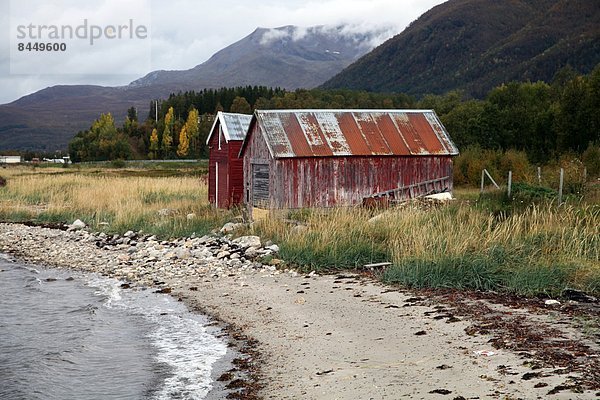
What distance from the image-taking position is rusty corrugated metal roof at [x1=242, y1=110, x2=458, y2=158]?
23.8 metres

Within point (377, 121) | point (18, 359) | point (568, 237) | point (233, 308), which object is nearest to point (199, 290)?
point (233, 308)

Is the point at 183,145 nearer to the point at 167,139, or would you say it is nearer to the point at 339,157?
the point at 167,139

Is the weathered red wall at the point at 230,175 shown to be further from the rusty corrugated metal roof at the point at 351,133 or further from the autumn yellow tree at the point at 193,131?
the autumn yellow tree at the point at 193,131

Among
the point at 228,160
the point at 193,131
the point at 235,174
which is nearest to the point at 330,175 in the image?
the point at 235,174

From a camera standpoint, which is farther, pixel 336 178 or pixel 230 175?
pixel 230 175

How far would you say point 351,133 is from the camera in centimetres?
2489

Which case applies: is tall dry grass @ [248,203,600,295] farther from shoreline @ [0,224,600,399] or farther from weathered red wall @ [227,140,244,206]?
weathered red wall @ [227,140,244,206]

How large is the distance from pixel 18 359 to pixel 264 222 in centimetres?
1003

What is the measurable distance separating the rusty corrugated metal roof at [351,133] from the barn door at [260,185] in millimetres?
1332

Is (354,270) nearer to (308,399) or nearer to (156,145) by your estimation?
(308,399)

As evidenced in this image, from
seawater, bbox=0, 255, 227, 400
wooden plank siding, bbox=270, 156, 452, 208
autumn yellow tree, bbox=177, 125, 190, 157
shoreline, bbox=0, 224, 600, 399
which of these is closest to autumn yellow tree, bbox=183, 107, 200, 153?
autumn yellow tree, bbox=177, 125, 190, 157

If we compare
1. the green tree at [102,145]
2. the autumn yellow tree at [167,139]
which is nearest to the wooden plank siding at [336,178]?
the green tree at [102,145]

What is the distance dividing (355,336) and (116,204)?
20.9 metres

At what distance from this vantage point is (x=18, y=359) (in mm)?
10766
